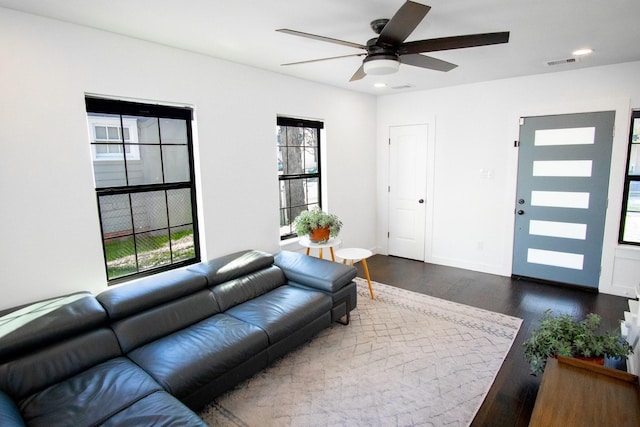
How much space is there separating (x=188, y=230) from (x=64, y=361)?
149 centimetres

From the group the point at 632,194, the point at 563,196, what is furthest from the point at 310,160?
the point at 632,194

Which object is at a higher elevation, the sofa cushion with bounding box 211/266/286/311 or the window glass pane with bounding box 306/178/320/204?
the window glass pane with bounding box 306/178/320/204

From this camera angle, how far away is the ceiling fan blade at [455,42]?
1.93 meters

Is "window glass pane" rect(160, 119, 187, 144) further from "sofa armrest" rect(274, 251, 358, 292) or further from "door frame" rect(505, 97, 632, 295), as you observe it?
"door frame" rect(505, 97, 632, 295)

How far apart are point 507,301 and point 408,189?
2.12 m

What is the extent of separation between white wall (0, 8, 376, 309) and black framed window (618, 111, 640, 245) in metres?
3.83

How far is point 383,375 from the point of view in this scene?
2.55 metres

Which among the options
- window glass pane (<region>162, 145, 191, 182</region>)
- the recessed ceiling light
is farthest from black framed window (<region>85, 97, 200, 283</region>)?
the recessed ceiling light

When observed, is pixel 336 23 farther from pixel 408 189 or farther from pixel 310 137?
pixel 408 189

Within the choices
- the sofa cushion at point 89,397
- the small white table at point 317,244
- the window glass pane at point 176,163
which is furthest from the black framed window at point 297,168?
the sofa cushion at point 89,397

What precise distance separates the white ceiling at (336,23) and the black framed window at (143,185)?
63 centimetres

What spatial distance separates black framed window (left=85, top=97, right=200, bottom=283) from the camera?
2701mm

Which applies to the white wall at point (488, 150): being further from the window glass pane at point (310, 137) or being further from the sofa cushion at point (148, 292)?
the sofa cushion at point (148, 292)

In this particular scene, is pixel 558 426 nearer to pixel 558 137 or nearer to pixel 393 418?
pixel 393 418
